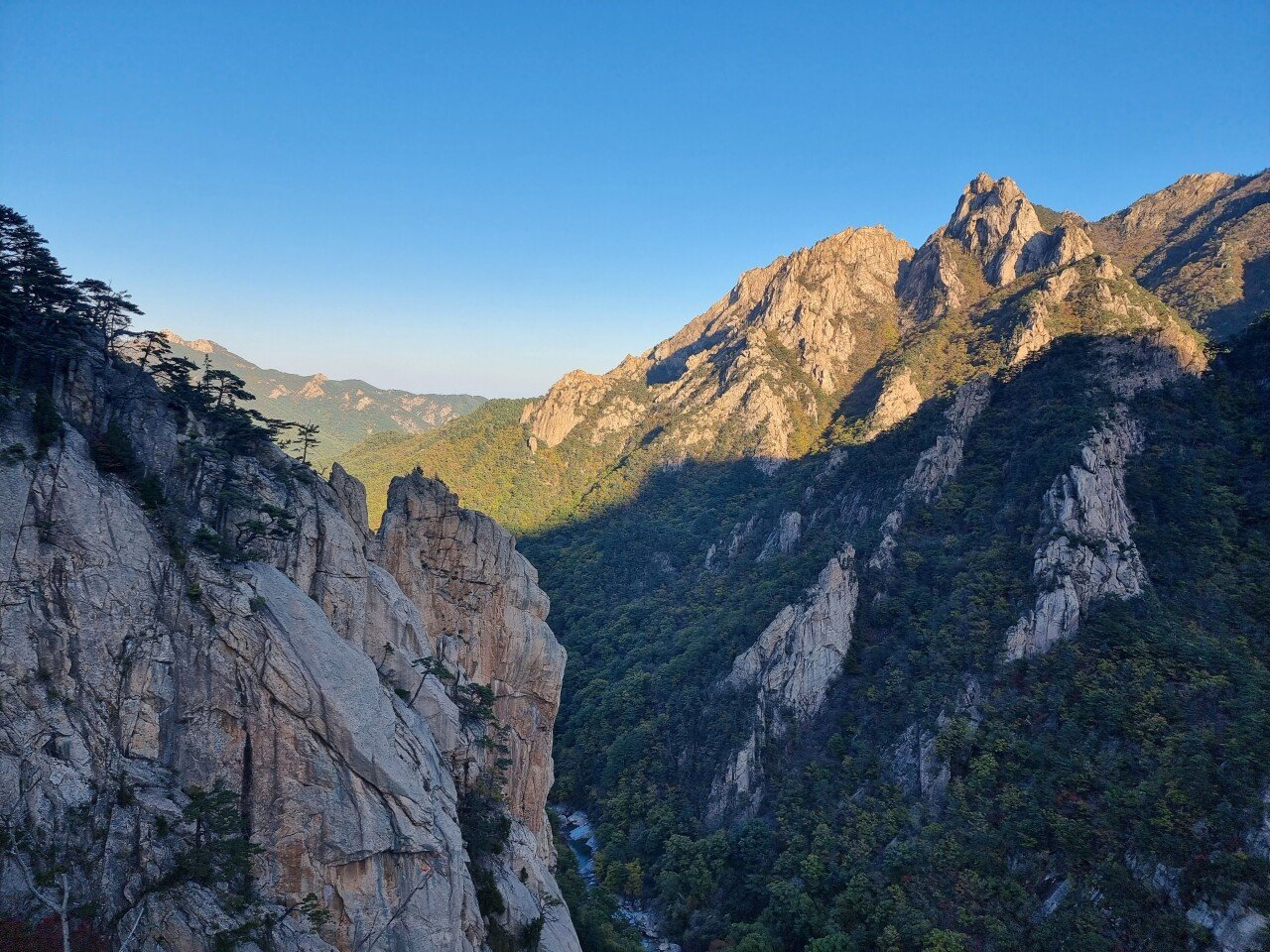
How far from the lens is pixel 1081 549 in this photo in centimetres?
6384

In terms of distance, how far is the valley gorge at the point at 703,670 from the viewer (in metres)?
25.2

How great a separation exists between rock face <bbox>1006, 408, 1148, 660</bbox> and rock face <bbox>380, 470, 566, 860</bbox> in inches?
1636

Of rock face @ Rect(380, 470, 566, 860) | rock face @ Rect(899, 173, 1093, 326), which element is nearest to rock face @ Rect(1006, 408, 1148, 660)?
rock face @ Rect(380, 470, 566, 860)

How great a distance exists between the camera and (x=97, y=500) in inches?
1046

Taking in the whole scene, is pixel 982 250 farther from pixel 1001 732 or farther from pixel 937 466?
pixel 1001 732

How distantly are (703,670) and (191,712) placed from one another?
221ft

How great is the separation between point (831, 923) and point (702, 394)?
123944mm

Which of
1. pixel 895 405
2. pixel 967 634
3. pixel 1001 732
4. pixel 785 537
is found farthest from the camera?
pixel 895 405

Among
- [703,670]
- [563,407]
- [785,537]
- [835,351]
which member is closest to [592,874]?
[703,670]

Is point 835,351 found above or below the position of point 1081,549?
above

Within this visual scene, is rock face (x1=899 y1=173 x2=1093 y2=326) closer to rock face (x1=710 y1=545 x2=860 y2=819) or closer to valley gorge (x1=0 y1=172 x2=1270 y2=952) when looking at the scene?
valley gorge (x1=0 y1=172 x2=1270 y2=952)

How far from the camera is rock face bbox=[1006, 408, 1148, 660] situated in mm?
61312

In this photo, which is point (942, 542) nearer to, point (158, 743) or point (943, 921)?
point (943, 921)

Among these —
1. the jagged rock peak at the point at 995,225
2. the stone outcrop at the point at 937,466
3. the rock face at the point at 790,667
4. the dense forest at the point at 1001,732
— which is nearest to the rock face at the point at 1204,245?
the jagged rock peak at the point at 995,225
